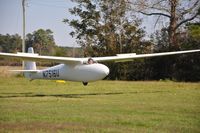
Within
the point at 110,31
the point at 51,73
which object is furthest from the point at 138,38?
the point at 51,73

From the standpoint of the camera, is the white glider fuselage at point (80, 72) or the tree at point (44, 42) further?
the tree at point (44, 42)

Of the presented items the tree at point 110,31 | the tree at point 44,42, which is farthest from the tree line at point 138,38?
the tree at point 44,42

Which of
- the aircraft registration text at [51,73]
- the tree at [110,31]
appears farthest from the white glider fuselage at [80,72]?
the tree at [110,31]

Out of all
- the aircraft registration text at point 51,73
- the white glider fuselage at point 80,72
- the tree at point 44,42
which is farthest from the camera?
the tree at point 44,42

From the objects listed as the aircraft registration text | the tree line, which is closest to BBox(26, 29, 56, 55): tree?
the tree line

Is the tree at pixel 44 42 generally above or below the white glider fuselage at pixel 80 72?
above

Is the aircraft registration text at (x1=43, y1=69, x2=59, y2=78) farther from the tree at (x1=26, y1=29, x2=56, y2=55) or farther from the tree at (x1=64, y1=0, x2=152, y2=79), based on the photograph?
the tree at (x1=26, y1=29, x2=56, y2=55)

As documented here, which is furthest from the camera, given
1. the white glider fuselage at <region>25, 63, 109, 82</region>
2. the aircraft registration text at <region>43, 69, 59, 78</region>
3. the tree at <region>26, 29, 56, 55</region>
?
the tree at <region>26, 29, 56, 55</region>

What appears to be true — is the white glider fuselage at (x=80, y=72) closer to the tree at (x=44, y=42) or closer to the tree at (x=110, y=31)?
the tree at (x=110, y=31)

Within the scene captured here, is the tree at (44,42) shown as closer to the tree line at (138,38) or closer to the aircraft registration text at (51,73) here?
the tree line at (138,38)

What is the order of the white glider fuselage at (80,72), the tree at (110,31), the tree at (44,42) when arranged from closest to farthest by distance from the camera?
the white glider fuselage at (80,72) < the tree at (110,31) < the tree at (44,42)

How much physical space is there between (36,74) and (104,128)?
16.5m

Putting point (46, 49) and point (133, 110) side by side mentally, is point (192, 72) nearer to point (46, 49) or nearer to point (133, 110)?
point (133, 110)

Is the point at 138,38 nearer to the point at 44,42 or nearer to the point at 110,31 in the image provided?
the point at 110,31
